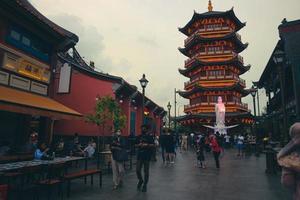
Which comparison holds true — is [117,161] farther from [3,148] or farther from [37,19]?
[37,19]

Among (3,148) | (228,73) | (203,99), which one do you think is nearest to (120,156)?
(3,148)

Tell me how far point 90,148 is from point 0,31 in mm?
6528

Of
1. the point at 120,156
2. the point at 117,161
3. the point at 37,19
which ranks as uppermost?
the point at 37,19

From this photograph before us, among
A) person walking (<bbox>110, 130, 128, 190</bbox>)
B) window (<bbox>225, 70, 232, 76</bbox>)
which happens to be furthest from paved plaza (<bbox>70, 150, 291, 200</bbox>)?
window (<bbox>225, 70, 232, 76</bbox>)

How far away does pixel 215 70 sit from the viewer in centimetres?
4072

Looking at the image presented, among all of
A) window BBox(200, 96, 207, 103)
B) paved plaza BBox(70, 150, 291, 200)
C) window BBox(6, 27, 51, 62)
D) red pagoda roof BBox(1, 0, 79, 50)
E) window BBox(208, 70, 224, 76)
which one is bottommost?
paved plaza BBox(70, 150, 291, 200)

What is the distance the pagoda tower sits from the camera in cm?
3894

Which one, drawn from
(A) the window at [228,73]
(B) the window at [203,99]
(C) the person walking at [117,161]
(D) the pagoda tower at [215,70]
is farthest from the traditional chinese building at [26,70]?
(A) the window at [228,73]

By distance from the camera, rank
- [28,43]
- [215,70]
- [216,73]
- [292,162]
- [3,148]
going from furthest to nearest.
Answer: [215,70] < [216,73] < [28,43] < [3,148] < [292,162]

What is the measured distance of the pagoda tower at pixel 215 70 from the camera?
38938 mm

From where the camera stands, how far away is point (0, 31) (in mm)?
9383

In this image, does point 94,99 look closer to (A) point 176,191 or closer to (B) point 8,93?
(B) point 8,93

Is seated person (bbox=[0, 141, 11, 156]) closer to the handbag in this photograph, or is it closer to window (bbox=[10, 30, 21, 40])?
window (bbox=[10, 30, 21, 40])

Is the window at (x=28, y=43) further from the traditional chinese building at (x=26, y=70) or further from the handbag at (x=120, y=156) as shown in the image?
the handbag at (x=120, y=156)
